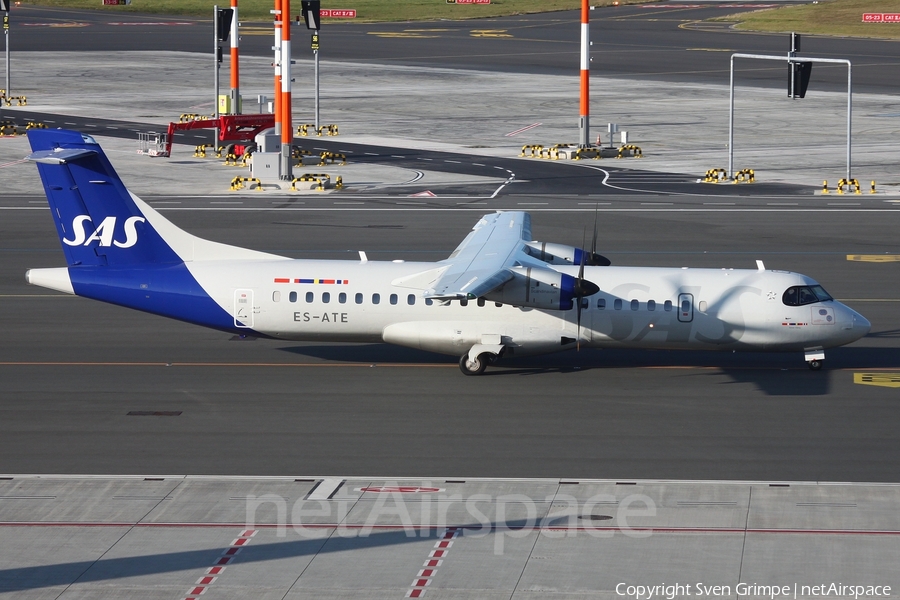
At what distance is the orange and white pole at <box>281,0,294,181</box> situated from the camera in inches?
2162

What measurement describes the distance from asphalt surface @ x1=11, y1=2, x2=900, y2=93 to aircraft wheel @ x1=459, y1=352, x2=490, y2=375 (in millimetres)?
68001

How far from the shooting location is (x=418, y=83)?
9525cm

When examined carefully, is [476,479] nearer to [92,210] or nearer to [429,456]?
[429,456]

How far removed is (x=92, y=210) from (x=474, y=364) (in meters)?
10.2

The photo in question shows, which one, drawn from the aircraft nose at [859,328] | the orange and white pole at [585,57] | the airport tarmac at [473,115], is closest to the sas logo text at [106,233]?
the aircraft nose at [859,328]

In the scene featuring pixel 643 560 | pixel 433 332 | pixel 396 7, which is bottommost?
pixel 643 560

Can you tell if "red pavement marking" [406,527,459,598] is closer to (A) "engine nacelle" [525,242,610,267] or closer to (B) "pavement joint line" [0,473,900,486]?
(B) "pavement joint line" [0,473,900,486]

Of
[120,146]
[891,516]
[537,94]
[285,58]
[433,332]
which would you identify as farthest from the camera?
[537,94]

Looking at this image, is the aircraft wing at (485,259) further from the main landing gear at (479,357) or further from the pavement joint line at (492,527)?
the pavement joint line at (492,527)

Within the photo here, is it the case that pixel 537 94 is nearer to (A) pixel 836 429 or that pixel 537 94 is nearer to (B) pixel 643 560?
(A) pixel 836 429

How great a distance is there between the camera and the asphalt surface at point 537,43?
100250 millimetres

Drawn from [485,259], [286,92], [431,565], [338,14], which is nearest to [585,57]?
[286,92]

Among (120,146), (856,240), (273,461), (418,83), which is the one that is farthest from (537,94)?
(273,461)

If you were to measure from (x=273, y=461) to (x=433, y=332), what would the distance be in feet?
23.3
